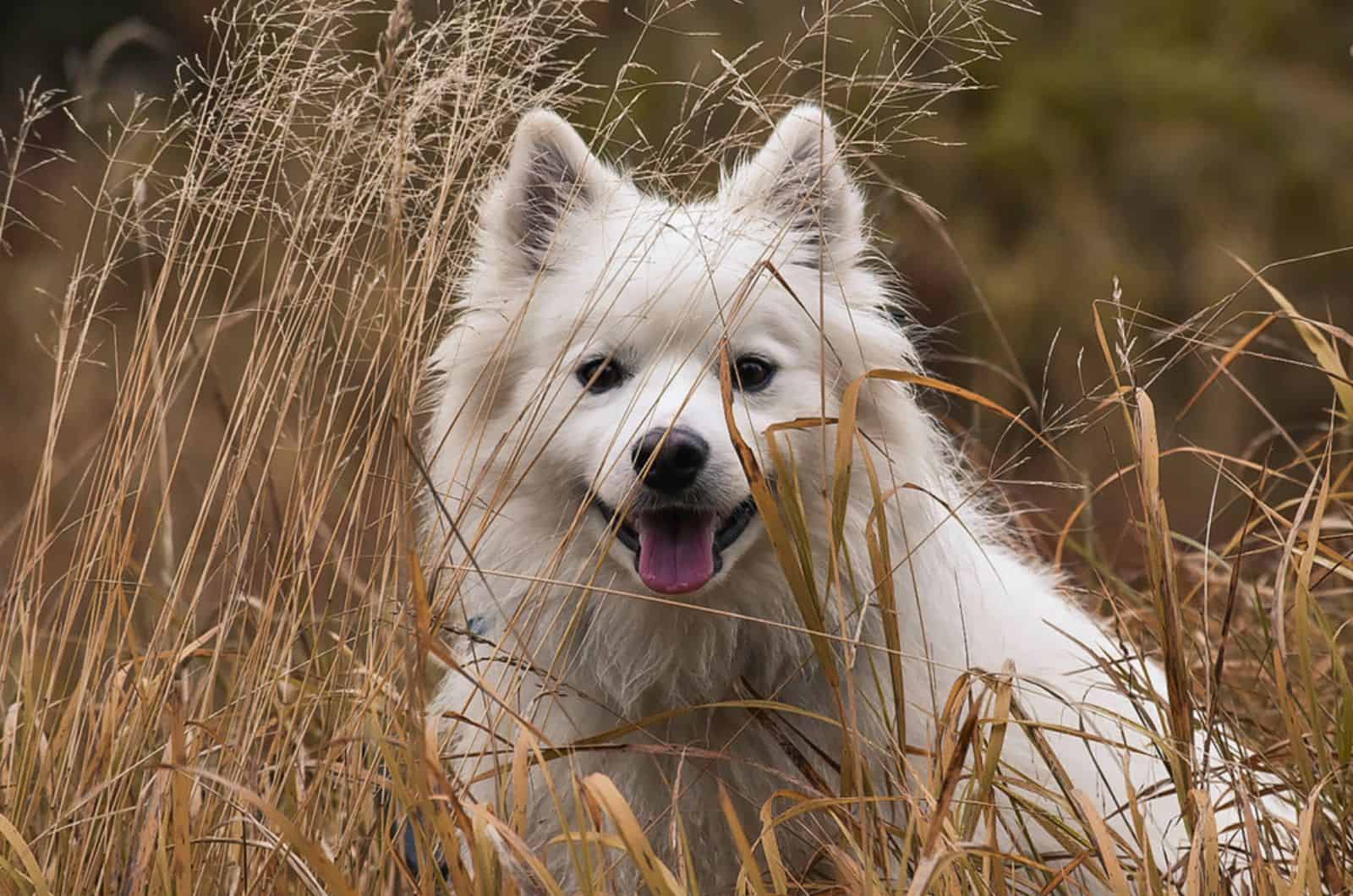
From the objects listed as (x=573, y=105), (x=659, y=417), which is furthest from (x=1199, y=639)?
(x=573, y=105)

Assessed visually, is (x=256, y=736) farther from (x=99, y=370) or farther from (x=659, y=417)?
(x=99, y=370)

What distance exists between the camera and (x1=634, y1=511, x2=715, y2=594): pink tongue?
2836mm

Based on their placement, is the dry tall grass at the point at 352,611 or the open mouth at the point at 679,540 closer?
the dry tall grass at the point at 352,611

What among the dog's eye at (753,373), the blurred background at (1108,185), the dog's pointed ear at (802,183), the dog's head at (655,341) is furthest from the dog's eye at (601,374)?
the blurred background at (1108,185)

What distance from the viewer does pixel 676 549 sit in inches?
113

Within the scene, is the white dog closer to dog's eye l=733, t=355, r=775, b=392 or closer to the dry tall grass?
dog's eye l=733, t=355, r=775, b=392

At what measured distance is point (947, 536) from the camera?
301 cm

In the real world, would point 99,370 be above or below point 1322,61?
below

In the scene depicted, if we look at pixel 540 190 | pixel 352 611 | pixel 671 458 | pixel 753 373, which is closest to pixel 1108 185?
pixel 540 190

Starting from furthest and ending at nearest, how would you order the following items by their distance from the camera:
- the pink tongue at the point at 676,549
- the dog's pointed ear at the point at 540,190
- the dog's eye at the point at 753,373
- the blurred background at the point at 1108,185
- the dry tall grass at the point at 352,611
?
the blurred background at the point at 1108,185, the dog's pointed ear at the point at 540,190, the dog's eye at the point at 753,373, the pink tongue at the point at 676,549, the dry tall grass at the point at 352,611

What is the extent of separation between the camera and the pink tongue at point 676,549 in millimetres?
2836

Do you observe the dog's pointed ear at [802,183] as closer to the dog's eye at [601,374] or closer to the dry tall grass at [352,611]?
the dry tall grass at [352,611]

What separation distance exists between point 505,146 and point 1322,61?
9.44 m

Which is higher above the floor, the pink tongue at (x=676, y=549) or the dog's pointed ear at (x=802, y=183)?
the dog's pointed ear at (x=802, y=183)
